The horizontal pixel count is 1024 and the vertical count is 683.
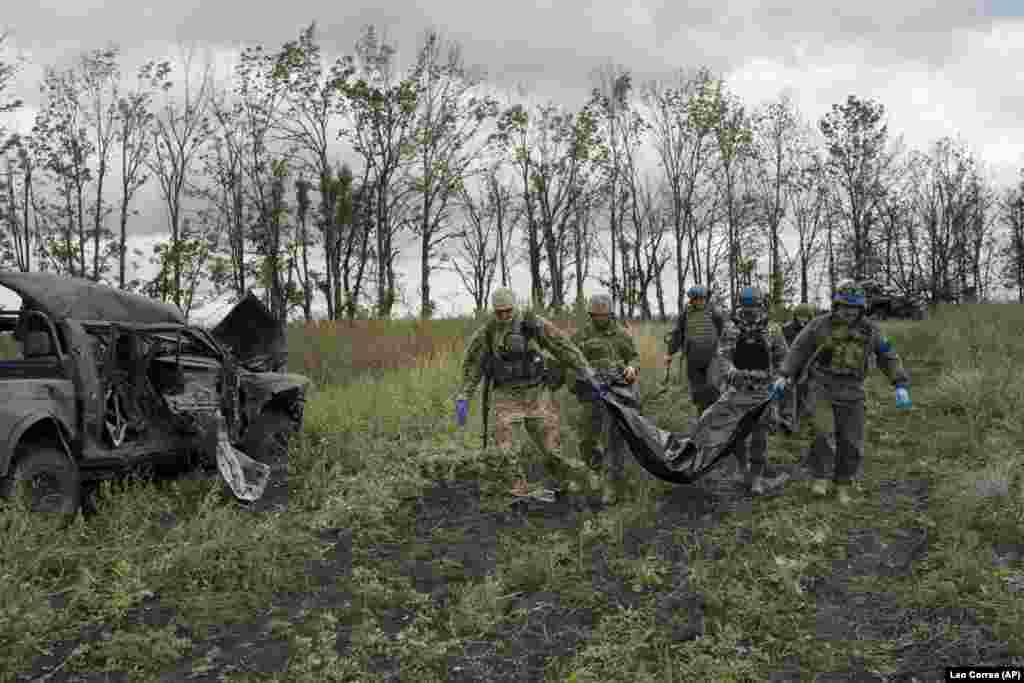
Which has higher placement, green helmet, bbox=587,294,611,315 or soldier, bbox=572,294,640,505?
green helmet, bbox=587,294,611,315

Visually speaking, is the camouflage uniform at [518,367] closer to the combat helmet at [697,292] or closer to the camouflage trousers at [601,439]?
the camouflage trousers at [601,439]

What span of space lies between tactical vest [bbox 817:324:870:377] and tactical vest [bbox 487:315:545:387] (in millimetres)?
2365

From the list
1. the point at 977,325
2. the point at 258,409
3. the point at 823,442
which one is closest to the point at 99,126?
the point at 258,409

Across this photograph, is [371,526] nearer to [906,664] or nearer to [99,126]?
[906,664]

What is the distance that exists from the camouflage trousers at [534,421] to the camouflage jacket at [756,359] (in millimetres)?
1634

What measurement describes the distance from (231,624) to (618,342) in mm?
4206

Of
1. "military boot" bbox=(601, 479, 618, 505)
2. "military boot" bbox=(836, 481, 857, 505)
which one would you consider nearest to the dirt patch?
"military boot" bbox=(601, 479, 618, 505)

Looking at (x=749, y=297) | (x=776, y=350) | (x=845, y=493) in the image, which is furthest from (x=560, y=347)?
(x=845, y=493)

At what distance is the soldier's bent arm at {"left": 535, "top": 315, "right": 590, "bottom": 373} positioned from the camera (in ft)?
23.4

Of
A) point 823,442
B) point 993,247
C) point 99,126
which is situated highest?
point 99,126

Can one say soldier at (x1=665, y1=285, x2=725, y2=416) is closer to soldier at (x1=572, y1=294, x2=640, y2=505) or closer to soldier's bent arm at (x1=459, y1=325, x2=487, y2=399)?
soldier at (x1=572, y1=294, x2=640, y2=505)

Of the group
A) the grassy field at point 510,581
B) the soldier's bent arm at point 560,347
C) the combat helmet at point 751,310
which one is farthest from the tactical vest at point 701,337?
the soldier's bent arm at point 560,347

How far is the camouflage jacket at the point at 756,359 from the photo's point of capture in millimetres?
7551

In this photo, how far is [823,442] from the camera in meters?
7.38
